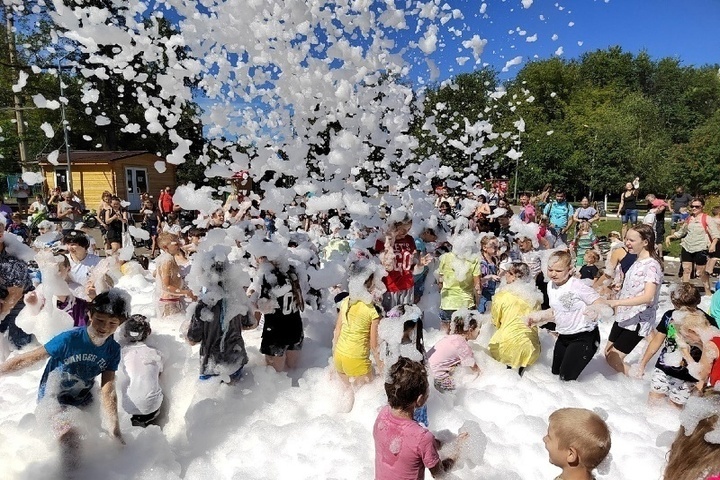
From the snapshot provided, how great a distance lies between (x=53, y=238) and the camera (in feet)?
21.2

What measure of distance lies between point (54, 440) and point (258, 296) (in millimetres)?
1810

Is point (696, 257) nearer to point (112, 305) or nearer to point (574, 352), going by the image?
point (574, 352)

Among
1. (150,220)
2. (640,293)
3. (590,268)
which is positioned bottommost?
(590,268)

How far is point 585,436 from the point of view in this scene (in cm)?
190

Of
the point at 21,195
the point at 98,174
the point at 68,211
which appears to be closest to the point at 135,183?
the point at 98,174

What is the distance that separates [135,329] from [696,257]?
847 centimetres

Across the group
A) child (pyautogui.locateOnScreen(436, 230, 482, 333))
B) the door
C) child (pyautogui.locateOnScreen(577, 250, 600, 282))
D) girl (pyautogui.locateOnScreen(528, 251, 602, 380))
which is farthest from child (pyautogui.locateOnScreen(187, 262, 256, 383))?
the door

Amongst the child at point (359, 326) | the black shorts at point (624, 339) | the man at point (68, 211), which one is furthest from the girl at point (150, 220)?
the black shorts at point (624, 339)

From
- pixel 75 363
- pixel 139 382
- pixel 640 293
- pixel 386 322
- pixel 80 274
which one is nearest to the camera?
pixel 75 363

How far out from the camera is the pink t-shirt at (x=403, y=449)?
2.30 meters

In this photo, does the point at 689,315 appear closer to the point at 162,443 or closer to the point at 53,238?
the point at 162,443

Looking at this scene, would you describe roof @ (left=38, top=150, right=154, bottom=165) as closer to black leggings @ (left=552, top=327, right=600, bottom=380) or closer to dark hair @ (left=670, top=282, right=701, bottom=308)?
black leggings @ (left=552, top=327, right=600, bottom=380)

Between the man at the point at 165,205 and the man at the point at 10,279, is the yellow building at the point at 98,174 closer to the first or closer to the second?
the man at the point at 165,205

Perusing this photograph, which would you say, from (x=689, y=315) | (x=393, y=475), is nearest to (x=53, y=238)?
(x=393, y=475)
